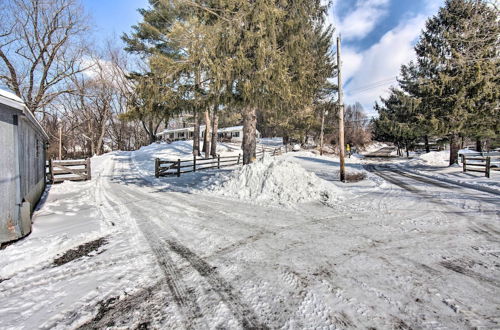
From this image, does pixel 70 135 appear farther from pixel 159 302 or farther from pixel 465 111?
pixel 465 111

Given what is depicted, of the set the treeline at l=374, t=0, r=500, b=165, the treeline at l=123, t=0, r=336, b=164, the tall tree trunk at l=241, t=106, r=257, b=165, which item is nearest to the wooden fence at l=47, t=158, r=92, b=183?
the treeline at l=123, t=0, r=336, b=164

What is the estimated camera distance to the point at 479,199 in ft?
23.6

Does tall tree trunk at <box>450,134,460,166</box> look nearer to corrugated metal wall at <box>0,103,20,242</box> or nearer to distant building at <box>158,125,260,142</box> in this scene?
corrugated metal wall at <box>0,103,20,242</box>

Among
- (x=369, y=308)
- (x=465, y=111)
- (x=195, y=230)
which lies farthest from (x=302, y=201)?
(x=465, y=111)

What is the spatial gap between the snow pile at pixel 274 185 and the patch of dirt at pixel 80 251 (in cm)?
434

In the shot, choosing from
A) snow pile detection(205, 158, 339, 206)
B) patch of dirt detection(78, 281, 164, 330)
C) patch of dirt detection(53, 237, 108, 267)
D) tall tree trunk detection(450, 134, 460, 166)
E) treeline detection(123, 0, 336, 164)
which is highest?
treeline detection(123, 0, 336, 164)

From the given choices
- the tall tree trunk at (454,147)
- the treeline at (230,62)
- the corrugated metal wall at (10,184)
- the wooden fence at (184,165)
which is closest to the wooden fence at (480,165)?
the tall tree trunk at (454,147)

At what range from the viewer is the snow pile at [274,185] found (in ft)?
24.4

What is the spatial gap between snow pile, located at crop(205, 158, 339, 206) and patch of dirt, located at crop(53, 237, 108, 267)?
434 centimetres

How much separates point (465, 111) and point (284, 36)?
13849mm

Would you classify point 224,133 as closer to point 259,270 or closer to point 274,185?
point 274,185

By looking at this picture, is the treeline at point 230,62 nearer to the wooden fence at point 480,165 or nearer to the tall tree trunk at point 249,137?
the tall tree trunk at point 249,137

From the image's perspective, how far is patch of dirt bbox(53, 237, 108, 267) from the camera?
367 cm

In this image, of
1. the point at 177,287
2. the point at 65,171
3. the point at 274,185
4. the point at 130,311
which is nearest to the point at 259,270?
the point at 177,287
